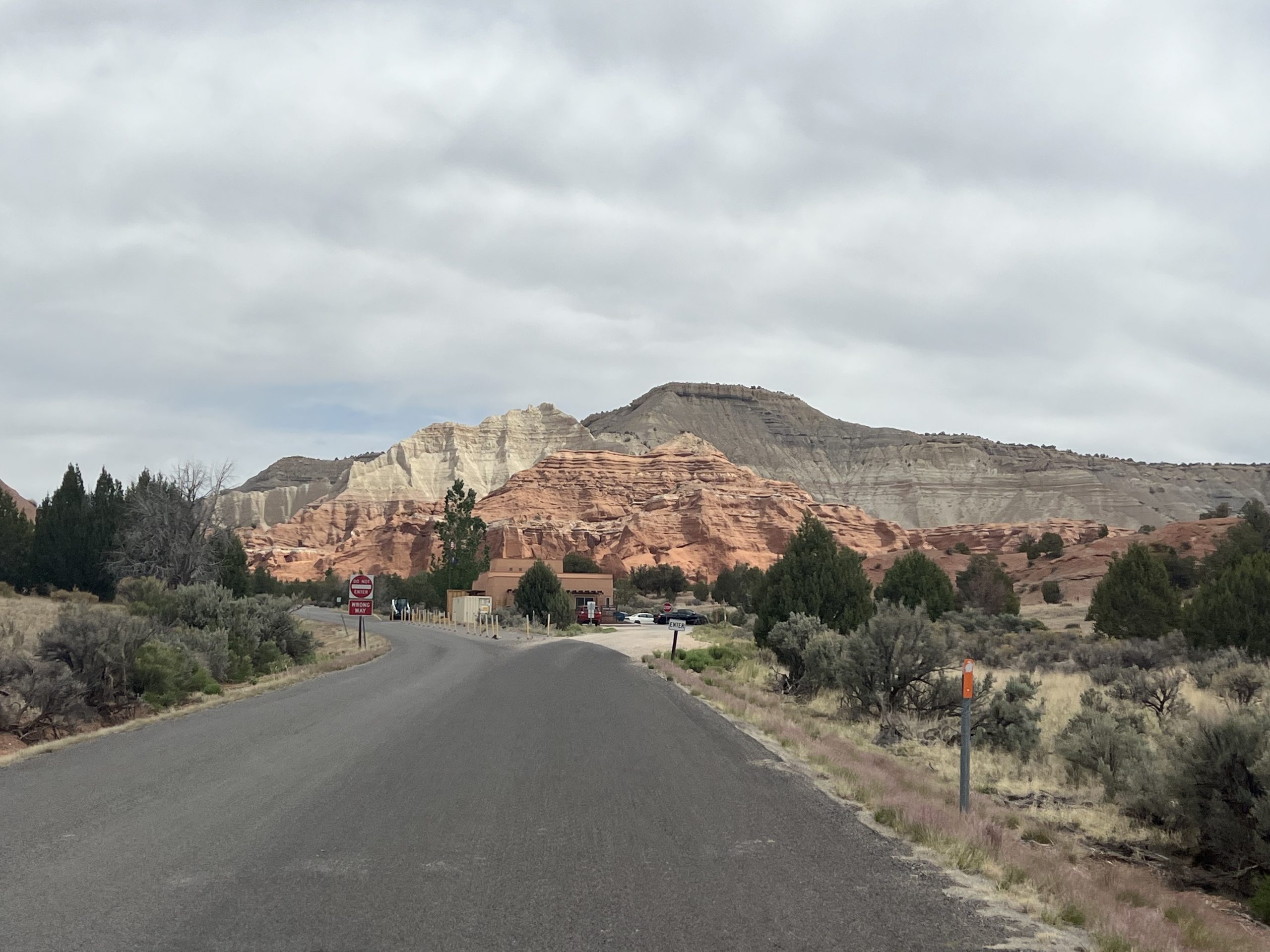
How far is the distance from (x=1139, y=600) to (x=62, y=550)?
57506 millimetres

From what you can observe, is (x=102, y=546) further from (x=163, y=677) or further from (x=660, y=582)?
(x=660, y=582)

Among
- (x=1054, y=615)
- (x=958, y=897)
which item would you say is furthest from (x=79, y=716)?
(x=1054, y=615)

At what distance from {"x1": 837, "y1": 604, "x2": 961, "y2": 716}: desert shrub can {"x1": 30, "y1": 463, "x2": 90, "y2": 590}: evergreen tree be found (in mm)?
53498

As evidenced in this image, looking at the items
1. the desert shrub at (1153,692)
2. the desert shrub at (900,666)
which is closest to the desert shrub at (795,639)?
the desert shrub at (900,666)

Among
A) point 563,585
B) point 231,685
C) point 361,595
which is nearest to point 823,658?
point 231,685

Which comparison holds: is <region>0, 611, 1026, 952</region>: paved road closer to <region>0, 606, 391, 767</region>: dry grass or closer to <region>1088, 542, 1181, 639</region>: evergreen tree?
<region>0, 606, 391, 767</region>: dry grass

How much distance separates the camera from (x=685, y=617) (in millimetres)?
75125

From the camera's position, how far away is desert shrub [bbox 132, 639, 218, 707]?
1792 centimetres

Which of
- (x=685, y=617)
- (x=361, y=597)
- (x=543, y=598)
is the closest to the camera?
(x=361, y=597)

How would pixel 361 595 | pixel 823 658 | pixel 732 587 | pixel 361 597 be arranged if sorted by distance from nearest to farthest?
pixel 823 658, pixel 361 595, pixel 361 597, pixel 732 587

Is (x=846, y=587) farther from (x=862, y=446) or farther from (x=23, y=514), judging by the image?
(x=862, y=446)

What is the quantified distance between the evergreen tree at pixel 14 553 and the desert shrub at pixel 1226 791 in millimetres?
63152

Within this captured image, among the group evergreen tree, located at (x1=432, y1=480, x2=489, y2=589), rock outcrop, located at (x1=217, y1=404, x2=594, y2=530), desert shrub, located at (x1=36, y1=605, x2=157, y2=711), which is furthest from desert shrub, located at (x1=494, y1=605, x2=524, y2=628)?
rock outcrop, located at (x1=217, y1=404, x2=594, y2=530)

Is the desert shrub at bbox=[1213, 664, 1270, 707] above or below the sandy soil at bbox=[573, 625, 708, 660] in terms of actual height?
above
